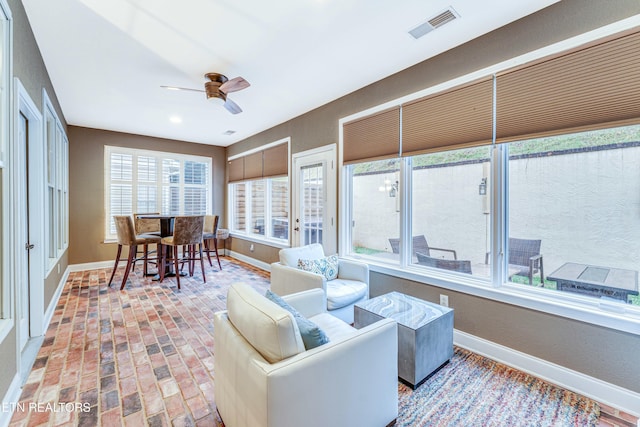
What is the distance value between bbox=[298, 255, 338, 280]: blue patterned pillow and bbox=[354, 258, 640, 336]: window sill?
888 millimetres

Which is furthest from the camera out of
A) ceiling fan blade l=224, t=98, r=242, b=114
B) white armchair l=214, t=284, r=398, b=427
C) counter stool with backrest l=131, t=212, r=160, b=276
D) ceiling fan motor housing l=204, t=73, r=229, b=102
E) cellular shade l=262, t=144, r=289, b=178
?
counter stool with backrest l=131, t=212, r=160, b=276

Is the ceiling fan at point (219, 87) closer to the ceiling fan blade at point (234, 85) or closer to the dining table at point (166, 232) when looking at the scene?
the ceiling fan blade at point (234, 85)

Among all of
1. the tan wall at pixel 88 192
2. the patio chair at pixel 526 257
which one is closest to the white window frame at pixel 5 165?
the patio chair at pixel 526 257

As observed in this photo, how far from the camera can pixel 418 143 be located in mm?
2865

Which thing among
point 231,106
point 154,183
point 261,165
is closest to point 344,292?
point 231,106

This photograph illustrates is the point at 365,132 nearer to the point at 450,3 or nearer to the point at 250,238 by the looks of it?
the point at 450,3

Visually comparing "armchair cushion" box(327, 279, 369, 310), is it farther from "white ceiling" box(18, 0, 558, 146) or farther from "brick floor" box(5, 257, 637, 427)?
"white ceiling" box(18, 0, 558, 146)

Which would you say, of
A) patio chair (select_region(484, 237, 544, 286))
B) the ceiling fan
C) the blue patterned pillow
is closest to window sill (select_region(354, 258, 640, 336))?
patio chair (select_region(484, 237, 544, 286))

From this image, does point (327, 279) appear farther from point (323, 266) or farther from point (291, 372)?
point (291, 372)

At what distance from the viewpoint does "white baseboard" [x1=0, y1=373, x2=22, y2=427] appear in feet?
5.20

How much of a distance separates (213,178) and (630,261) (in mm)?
6893

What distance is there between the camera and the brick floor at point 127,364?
1.70m

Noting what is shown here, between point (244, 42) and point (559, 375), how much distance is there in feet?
12.0

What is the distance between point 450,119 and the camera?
261 centimetres
